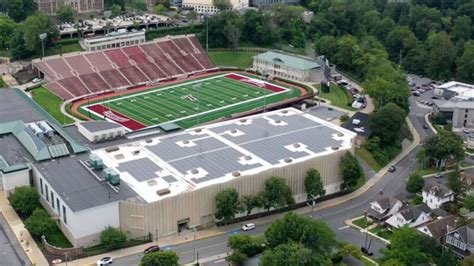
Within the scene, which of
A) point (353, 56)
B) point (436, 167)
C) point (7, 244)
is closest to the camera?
point (7, 244)

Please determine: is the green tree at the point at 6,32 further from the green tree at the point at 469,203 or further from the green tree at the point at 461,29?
the green tree at the point at 461,29

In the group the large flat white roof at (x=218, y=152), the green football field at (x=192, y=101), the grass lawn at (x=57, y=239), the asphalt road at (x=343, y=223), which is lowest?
the asphalt road at (x=343, y=223)

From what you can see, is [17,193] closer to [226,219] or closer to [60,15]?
[226,219]

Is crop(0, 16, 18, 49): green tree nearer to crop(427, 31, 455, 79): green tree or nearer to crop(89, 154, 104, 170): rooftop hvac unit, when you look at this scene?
crop(89, 154, 104, 170): rooftop hvac unit

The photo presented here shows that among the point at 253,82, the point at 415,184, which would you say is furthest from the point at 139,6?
the point at 415,184

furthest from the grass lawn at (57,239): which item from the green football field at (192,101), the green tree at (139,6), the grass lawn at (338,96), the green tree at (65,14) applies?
the green tree at (139,6)

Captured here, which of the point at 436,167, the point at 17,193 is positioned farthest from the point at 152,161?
the point at 436,167
